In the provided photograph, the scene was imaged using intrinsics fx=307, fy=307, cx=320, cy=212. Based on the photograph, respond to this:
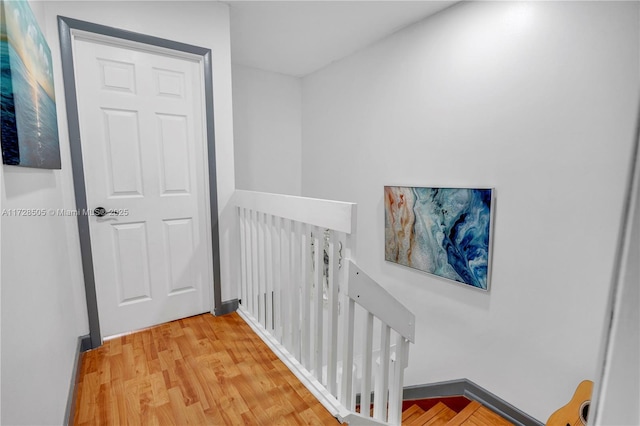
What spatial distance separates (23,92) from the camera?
100 centimetres

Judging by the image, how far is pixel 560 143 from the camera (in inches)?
70.2

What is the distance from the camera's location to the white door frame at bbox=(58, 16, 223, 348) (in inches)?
71.0

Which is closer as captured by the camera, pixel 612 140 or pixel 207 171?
pixel 612 140

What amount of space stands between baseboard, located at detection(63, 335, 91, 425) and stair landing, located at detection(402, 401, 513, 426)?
2.08 m

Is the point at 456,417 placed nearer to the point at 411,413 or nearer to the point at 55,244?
the point at 411,413

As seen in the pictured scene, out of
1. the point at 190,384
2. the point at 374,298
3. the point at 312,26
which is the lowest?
the point at 190,384

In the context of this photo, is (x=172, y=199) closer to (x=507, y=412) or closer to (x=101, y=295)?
(x=101, y=295)

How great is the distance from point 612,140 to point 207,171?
8.15ft

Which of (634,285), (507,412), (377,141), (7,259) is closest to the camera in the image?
(634,285)

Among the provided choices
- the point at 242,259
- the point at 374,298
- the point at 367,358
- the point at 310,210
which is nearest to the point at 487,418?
the point at 367,358

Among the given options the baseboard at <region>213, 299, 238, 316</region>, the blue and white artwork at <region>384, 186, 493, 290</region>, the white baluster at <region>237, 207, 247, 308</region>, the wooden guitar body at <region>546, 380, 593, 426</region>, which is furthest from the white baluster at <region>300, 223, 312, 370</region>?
the wooden guitar body at <region>546, 380, 593, 426</region>

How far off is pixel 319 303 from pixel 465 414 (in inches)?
57.3

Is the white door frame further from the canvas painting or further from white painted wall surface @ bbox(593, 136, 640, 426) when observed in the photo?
white painted wall surface @ bbox(593, 136, 640, 426)

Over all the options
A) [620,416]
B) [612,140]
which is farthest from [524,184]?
[620,416]
